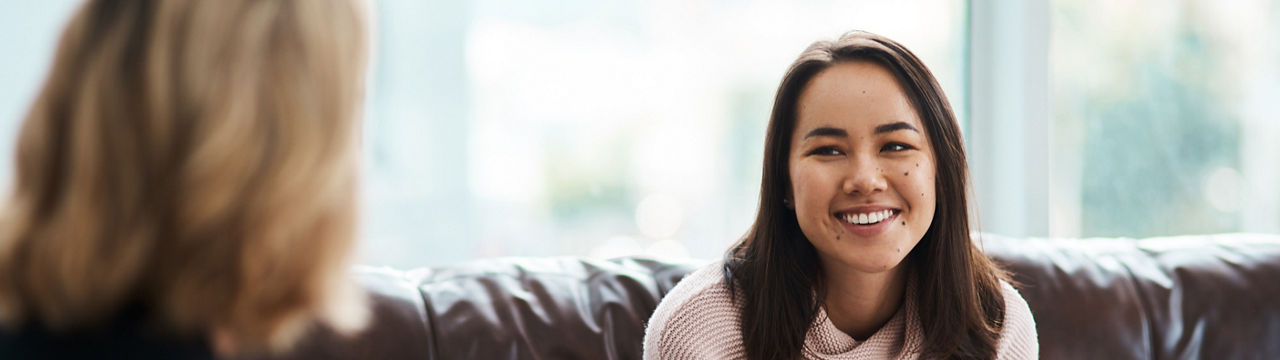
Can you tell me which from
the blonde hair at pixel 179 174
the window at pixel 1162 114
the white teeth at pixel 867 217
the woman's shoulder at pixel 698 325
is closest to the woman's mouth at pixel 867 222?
the white teeth at pixel 867 217

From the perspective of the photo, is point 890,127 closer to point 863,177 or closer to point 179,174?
point 863,177

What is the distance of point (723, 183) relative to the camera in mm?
2471

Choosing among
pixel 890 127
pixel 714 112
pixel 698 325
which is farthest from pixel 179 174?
pixel 714 112

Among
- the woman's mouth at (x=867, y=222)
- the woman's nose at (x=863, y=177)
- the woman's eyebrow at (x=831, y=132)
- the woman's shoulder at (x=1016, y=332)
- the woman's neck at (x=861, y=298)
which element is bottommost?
the woman's shoulder at (x=1016, y=332)

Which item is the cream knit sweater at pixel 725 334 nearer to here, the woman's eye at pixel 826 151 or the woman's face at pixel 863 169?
the woman's face at pixel 863 169

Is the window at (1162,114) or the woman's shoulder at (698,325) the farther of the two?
the window at (1162,114)

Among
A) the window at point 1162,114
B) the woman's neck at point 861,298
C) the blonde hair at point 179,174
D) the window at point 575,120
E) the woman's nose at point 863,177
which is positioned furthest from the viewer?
the window at point 1162,114

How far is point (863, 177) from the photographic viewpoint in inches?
59.0

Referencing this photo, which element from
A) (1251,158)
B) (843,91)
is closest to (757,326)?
(843,91)

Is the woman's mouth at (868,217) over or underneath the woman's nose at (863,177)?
underneath

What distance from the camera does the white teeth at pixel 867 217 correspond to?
4.97 ft

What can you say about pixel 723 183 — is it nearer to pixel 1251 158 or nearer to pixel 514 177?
pixel 514 177

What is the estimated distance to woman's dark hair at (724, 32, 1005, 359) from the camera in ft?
5.13

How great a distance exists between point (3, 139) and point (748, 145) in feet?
5.04
